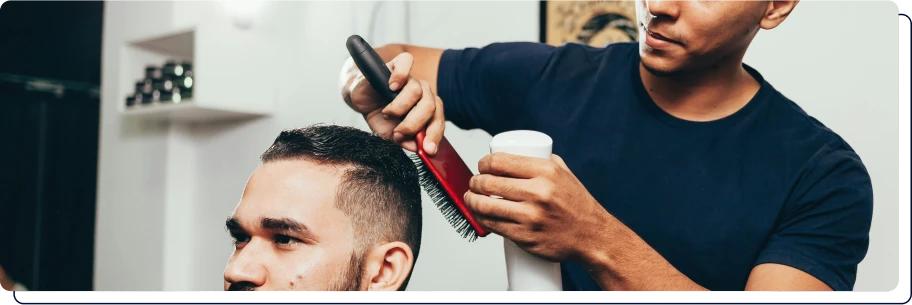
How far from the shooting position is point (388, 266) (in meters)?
0.83

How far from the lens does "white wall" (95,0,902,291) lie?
859 millimetres

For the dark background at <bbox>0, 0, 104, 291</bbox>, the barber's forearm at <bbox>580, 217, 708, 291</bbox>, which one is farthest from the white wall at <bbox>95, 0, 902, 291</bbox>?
the barber's forearm at <bbox>580, 217, 708, 291</bbox>

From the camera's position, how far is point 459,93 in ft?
3.38

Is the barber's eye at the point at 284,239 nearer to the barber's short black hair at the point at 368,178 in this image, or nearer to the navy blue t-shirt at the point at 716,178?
the barber's short black hair at the point at 368,178

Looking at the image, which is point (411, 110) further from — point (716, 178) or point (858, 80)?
point (858, 80)

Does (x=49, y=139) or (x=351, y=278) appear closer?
(x=351, y=278)

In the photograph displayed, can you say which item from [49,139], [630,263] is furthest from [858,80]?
[49,139]

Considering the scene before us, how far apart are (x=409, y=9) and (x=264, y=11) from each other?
2.36ft

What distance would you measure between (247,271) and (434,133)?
23 centimetres

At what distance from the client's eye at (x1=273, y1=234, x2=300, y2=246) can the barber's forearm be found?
0.30 meters

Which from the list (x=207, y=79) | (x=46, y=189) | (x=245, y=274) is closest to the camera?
(x=245, y=274)

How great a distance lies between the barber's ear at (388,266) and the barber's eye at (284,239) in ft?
0.28

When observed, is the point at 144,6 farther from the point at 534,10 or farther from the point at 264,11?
the point at 534,10

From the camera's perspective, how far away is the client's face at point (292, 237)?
2.48ft
